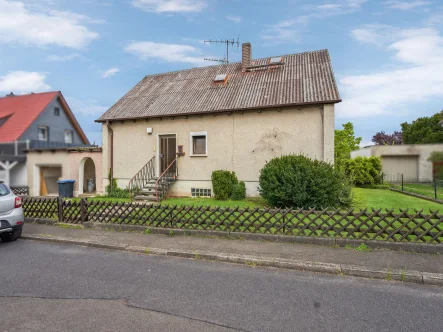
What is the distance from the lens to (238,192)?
1348 cm

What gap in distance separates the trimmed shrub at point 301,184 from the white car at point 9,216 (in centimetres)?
736

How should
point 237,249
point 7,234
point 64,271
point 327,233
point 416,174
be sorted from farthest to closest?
point 416,174 → point 7,234 → point 327,233 → point 237,249 → point 64,271

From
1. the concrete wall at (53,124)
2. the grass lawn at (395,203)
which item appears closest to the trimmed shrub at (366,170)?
the grass lawn at (395,203)

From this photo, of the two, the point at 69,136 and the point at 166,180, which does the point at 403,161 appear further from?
the point at 69,136

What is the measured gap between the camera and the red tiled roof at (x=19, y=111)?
311 inches

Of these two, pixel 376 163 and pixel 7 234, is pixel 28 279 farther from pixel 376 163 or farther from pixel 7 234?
pixel 376 163

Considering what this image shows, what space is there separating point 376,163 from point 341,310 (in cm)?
1932

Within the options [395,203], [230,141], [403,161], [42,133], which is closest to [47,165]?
[42,133]

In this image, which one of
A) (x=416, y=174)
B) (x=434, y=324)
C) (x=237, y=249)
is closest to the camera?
(x=434, y=324)

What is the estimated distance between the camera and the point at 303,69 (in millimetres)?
15477

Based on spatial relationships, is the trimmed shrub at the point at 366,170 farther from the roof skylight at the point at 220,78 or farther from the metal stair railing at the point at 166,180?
the metal stair railing at the point at 166,180

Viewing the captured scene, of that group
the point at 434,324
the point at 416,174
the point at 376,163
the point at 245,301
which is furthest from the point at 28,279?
the point at 416,174

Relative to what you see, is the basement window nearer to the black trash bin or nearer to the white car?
the black trash bin

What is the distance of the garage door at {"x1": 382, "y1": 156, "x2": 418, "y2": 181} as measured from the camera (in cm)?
2272
